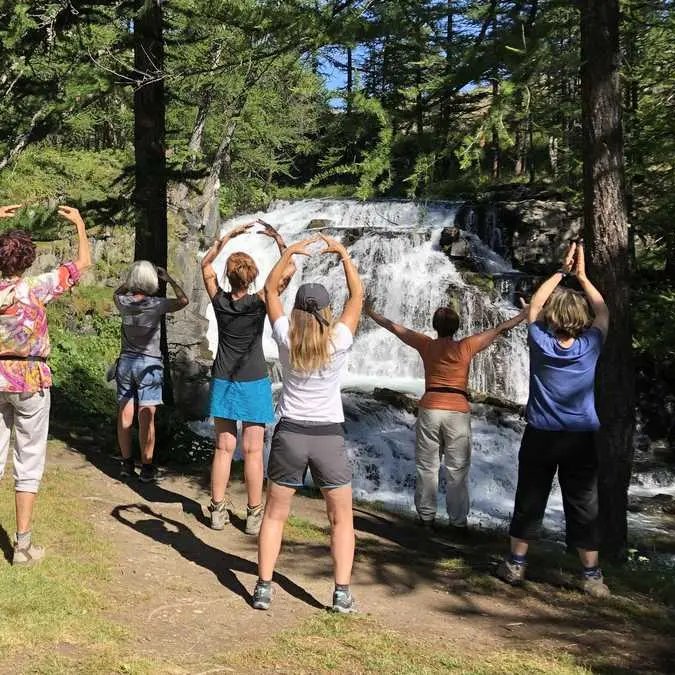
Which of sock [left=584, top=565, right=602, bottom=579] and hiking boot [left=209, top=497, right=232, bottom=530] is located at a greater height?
hiking boot [left=209, top=497, right=232, bottom=530]

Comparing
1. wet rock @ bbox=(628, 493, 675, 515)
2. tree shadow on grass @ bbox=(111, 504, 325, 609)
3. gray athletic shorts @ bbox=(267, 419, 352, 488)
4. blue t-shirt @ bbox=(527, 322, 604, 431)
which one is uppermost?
blue t-shirt @ bbox=(527, 322, 604, 431)

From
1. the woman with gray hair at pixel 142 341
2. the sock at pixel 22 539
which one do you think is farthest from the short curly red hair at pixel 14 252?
the woman with gray hair at pixel 142 341

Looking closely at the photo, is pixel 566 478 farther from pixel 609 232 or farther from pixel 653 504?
pixel 653 504

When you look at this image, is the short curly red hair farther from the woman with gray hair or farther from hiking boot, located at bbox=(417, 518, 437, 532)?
hiking boot, located at bbox=(417, 518, 437, 532)

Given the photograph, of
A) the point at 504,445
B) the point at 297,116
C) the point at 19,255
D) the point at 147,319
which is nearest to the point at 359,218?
the point at 297,116

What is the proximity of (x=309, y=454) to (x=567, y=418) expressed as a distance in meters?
1.95

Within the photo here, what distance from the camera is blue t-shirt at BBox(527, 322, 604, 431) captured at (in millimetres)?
5191

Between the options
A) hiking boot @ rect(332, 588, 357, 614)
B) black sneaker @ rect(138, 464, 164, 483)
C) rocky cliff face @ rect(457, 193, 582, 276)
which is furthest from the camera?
rocky cliff face @ rect(457, 193, 582, 276)

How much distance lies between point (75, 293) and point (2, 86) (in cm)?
984

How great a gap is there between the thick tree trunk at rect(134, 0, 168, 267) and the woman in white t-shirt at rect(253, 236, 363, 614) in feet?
16.7

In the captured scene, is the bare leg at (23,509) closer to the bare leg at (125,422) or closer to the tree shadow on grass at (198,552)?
the tree shadow on grass at (198,552)

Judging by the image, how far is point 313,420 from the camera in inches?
173

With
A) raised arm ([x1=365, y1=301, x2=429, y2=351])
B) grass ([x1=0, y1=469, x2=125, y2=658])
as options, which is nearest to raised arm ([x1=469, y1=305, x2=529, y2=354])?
raised arm ([x1=365, y1=301, x2=429, y2=351])

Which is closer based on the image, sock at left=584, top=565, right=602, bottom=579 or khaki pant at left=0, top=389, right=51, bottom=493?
khaki pant at left=0, top=389, right=51, bottom=493
